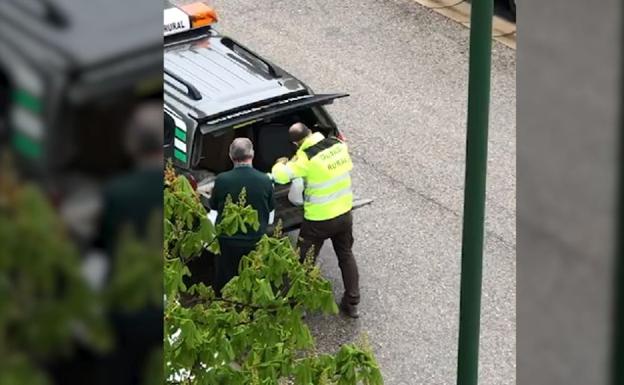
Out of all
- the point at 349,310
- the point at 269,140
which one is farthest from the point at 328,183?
the point at 349,310

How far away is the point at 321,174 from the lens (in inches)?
317

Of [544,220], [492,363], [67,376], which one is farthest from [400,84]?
[67,376]

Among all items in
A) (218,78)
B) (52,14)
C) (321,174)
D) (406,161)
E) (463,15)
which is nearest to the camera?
(52,14)

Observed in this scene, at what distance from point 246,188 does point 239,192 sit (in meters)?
0.07

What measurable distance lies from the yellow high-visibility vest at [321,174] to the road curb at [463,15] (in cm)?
509

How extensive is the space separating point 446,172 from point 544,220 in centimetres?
876

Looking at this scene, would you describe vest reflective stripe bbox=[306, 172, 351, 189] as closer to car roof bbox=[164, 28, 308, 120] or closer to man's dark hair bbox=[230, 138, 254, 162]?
man's dark hair bbox=[230, 138, 254, 162]

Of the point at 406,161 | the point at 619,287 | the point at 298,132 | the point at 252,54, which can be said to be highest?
the point at 619,287

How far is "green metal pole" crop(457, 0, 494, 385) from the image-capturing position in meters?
4.19

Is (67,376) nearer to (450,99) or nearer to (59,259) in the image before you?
(59,259)

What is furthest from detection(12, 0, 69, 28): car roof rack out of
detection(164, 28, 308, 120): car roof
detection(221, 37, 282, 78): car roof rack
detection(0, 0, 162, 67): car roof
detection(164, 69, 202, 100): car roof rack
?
detection(221, 37, 282, 78): car roof rack

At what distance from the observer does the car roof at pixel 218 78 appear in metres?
8.68

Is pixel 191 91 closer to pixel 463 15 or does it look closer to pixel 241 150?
pixel 241 150

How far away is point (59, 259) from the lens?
961 millimetres
